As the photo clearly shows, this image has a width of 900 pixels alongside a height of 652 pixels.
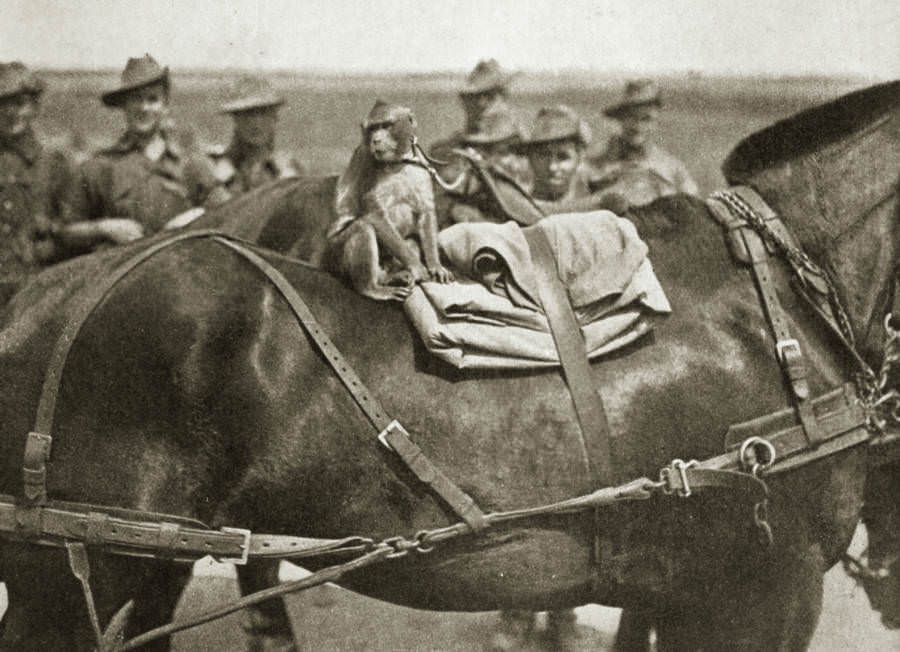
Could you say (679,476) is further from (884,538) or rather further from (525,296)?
(884,538)

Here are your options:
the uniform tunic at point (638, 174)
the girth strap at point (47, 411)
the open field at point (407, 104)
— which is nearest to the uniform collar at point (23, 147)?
the uniform tunic at point (638, 174)

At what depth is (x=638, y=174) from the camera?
6.63 metres

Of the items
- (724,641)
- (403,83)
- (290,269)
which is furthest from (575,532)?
(403,83)

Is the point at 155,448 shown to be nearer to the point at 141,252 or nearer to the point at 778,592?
the point at 141,252

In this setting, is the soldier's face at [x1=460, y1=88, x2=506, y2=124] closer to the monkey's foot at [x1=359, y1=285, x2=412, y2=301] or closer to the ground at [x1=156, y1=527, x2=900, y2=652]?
the ground at [x1=156, y1=527, x2=900, y2=652]

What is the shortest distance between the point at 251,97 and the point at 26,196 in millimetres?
1733

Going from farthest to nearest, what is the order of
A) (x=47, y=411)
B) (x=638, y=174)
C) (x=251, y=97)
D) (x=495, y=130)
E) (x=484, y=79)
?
(x=484, y=79) → (x=495, y=130) → (x=251, y=97) → (x=638, y=174) → (x=47, y=411)

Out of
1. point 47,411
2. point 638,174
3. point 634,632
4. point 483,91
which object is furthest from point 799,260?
point 483,91

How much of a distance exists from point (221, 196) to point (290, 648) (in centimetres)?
300

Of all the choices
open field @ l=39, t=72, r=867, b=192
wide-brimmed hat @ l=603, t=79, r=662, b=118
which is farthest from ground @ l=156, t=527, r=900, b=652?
open field @ l=39, t=72, r=867, b=192

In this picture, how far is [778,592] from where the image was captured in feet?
9.57

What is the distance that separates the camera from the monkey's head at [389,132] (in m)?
3.12

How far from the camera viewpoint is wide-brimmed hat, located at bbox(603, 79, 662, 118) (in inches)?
293

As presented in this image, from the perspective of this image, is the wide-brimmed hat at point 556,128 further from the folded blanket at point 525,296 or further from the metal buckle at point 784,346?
the metal buckle at point 784,346
